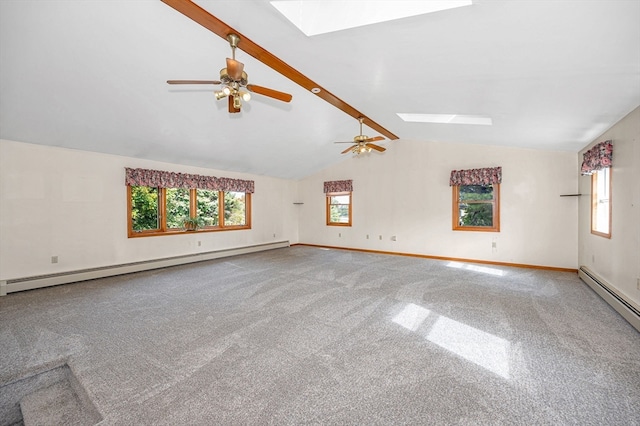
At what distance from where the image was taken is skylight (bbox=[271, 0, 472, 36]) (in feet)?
6.75

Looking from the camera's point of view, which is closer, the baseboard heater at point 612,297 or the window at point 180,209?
the baseboard heater at point 612,297

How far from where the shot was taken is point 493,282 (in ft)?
15.1

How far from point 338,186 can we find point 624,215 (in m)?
6.02

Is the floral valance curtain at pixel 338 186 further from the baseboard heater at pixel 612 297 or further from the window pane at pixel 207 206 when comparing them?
the baseboard heater at pixel 612 297

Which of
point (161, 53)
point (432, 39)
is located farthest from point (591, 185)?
point (161, 53)

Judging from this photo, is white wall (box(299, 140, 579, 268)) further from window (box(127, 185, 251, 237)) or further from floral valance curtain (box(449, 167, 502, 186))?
window (box(127, 185, 251, 237))

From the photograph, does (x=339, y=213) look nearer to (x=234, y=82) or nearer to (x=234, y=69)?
(x=234, y=82)

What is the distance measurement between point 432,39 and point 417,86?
1.10 metres

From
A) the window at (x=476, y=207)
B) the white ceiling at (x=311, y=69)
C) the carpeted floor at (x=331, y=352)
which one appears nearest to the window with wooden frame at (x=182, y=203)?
the white ceiling at (x=311, y=69)

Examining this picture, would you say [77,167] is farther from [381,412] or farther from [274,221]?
[381,412]

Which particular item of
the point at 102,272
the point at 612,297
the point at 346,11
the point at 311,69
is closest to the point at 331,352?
the point at 346,11

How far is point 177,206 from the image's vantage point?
20.9 ft

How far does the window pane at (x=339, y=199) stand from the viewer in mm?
8477

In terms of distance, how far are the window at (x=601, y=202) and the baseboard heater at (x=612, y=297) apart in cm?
69
